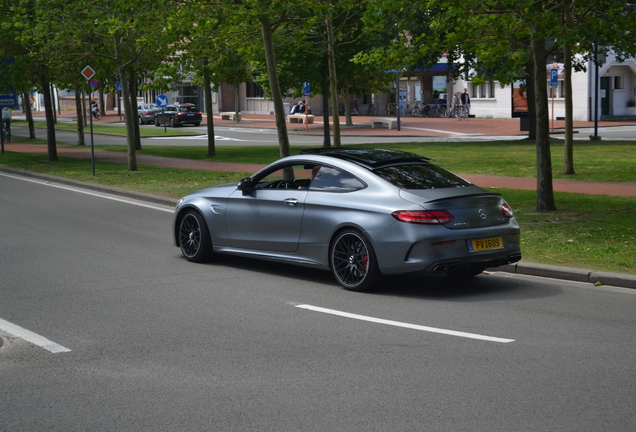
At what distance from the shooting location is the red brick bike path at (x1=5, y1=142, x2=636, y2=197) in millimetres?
17297

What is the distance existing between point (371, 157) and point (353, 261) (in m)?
1.31

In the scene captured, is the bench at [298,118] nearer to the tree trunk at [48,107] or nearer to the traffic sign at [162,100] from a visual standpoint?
the traffic sign at [162,100]

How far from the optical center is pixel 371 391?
5.57m

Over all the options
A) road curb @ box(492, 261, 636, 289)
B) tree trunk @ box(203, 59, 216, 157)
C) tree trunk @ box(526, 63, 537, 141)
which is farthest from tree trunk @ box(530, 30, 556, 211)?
tree trunk @ box(526, 63, 537, 141)

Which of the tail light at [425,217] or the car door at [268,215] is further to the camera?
the car door at [268,215]

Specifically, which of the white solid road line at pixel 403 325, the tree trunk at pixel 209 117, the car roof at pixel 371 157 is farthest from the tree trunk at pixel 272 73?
the tree trunk at pixel 209 117

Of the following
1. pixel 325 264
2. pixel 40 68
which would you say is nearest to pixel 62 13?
pixel 40 68

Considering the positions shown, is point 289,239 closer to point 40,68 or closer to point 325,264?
point 325,264

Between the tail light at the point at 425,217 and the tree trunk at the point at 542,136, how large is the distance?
5636 millimetres

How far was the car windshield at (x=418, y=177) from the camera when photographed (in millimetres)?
9094

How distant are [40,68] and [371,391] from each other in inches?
982

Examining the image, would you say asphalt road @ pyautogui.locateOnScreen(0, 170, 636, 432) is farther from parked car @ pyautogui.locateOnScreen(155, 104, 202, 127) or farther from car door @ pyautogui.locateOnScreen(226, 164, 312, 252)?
parked car @ pyautogui.locateOnScreen(155, 104, 202, 127)

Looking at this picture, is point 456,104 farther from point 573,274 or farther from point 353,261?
point 353,261

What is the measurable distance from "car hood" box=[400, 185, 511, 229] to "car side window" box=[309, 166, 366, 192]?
62 centimetres
